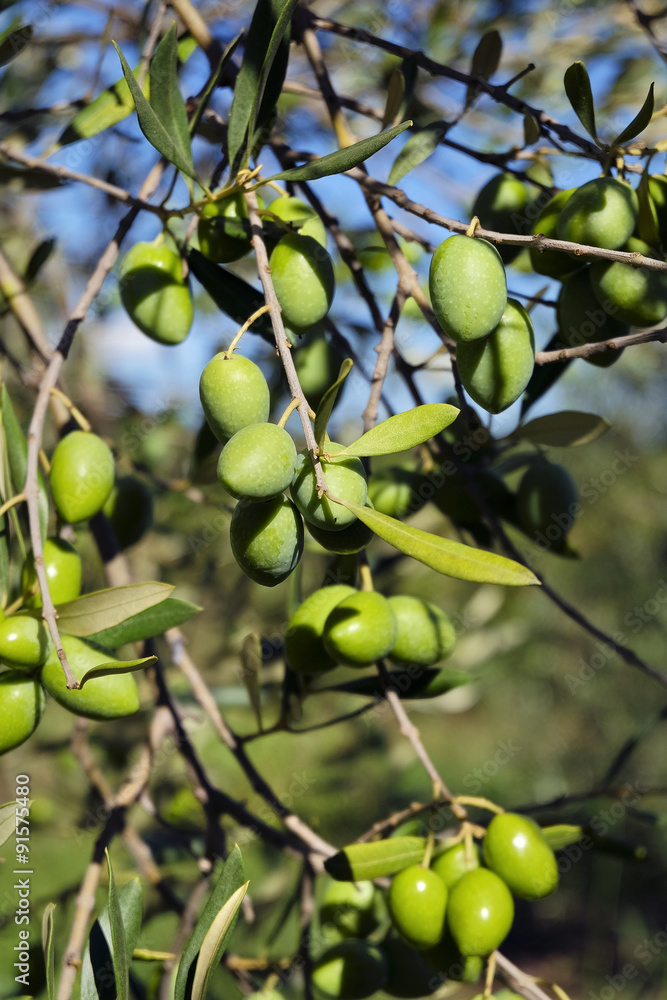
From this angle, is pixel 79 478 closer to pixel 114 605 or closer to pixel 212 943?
pixel 114 605

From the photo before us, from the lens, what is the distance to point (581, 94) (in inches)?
30.0

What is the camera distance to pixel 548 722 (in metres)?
6.99

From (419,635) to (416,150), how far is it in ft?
1.79

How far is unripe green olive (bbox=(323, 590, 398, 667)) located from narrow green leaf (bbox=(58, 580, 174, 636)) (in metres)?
0.17

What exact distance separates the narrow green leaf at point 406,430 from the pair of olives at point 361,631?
21cm

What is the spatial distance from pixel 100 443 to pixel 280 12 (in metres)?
0.47

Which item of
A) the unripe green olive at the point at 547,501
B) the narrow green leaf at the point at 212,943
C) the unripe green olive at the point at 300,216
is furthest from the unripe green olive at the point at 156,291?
the narrow green leaf at the point at 212,943

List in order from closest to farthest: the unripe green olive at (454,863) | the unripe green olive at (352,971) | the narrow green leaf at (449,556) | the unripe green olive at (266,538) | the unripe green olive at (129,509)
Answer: the narrow green leaf at (449,556) < the unripe green olive at (266,538) < the unripe green olive at (454,863) < the unripe green olive at (352,971) < the unripe green olive at (129,509)

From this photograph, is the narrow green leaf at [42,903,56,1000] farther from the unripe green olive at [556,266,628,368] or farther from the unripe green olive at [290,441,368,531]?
the unripe green olive at [556,266,628,368]

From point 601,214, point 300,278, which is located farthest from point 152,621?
point 601,214

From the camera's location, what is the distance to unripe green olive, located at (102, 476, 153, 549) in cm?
112

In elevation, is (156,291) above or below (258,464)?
above

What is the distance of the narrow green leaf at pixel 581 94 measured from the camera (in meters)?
0.75

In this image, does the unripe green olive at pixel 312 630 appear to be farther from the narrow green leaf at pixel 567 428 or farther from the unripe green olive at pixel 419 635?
the narrow green leaf at pixel 567 428
